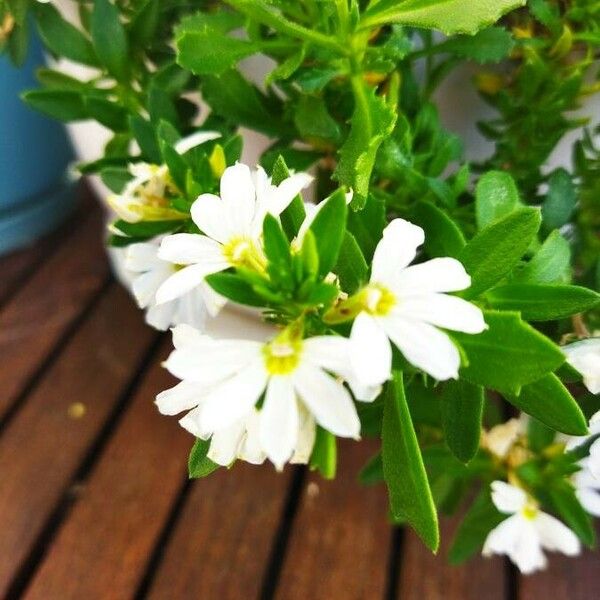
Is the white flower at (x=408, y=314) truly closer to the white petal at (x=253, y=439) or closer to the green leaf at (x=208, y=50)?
the white petal at (x=253, y=439)

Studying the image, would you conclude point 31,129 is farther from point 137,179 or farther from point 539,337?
point 539,337

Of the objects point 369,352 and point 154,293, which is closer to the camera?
point 369,352

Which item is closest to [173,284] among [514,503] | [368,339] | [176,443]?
[368,339]

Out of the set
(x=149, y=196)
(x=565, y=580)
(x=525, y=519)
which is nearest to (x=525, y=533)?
(x=525, y=519)

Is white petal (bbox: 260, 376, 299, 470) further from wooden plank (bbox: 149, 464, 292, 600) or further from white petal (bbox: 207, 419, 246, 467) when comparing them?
wooden plank (bbox: 149, 464, 292, 600)

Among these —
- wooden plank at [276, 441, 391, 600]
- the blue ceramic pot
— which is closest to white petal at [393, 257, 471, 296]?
wooden plank at [276, 441, 391, 600]

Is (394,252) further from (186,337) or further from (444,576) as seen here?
(444,576)
